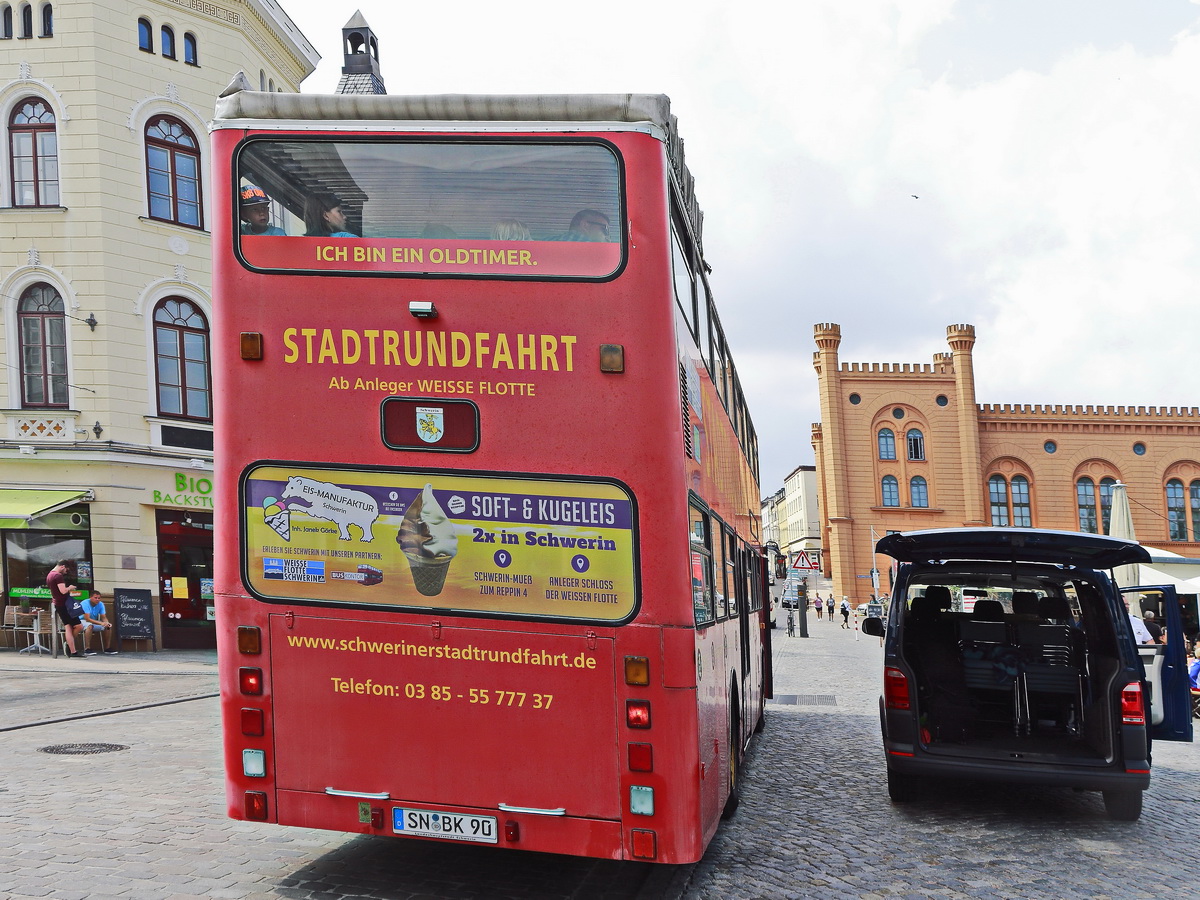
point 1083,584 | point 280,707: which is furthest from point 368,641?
point 1083,584

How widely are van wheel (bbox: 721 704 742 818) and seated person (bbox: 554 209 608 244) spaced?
368cm

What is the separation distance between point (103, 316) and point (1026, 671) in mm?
19652

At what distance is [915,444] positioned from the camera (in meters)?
75.1

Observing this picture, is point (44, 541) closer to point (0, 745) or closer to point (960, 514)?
point (0, 745)

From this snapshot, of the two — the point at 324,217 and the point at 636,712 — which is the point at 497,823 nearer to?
the point at 636,712

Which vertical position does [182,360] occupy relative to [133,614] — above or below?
above

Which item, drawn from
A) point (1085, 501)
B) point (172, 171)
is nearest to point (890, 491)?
point (1085, 501)

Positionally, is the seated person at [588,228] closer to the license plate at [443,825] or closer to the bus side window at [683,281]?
the bus side window at [683,281]

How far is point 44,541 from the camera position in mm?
22062

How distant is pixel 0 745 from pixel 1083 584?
10.0 meters

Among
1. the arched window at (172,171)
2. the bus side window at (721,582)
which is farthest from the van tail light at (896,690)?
the arched window at (172,171)

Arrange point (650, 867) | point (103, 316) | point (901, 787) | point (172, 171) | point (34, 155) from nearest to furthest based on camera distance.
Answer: point (650, 867) → point (901, 787) → point (103, 316) → point (34, 155) → point (172, 171)

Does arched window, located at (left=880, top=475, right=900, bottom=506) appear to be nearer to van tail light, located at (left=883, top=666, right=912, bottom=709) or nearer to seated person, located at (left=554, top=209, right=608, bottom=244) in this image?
van tail light, located at (left=883, top=666, right=912, bottom=709)

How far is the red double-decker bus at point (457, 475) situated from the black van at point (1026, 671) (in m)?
3.21
